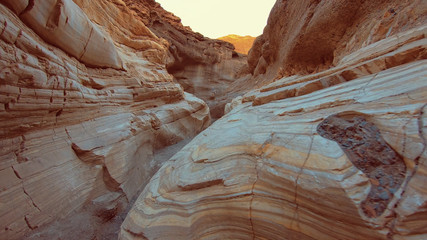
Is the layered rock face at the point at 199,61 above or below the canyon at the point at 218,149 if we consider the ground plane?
above

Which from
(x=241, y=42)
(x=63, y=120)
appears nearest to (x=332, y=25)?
(x=63, y=120)

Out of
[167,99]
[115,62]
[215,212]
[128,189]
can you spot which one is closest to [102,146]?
[128,189]

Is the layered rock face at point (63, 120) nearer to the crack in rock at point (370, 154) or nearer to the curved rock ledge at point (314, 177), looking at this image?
the curved rock ledge at point (314, 177)

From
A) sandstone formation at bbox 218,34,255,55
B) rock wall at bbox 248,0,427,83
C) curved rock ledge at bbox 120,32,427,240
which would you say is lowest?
curved rock ledge at bbox 120,32,427,240

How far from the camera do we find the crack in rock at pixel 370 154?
1317 millimetres

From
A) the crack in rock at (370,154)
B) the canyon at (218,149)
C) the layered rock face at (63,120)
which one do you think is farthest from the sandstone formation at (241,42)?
the crack in rock at (370,154)

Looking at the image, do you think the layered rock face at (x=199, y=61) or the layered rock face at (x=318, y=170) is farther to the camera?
the layered rock face at (x=199, y=61)

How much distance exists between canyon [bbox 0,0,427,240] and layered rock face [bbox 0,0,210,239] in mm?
18

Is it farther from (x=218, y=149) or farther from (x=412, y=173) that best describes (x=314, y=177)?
(x=218, y=149)

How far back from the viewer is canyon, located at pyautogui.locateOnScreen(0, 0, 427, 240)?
1.45 m

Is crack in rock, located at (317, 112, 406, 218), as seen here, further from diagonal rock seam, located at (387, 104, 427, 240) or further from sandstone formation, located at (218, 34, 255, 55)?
sandstone formation, located at (218, 34, 255, 55)

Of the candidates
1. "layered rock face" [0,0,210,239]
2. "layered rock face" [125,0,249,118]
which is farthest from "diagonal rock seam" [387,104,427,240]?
"layered rock face" [125,0,249,118]

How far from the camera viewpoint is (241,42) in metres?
39.4

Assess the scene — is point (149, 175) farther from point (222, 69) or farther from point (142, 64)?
point (222, 69)
